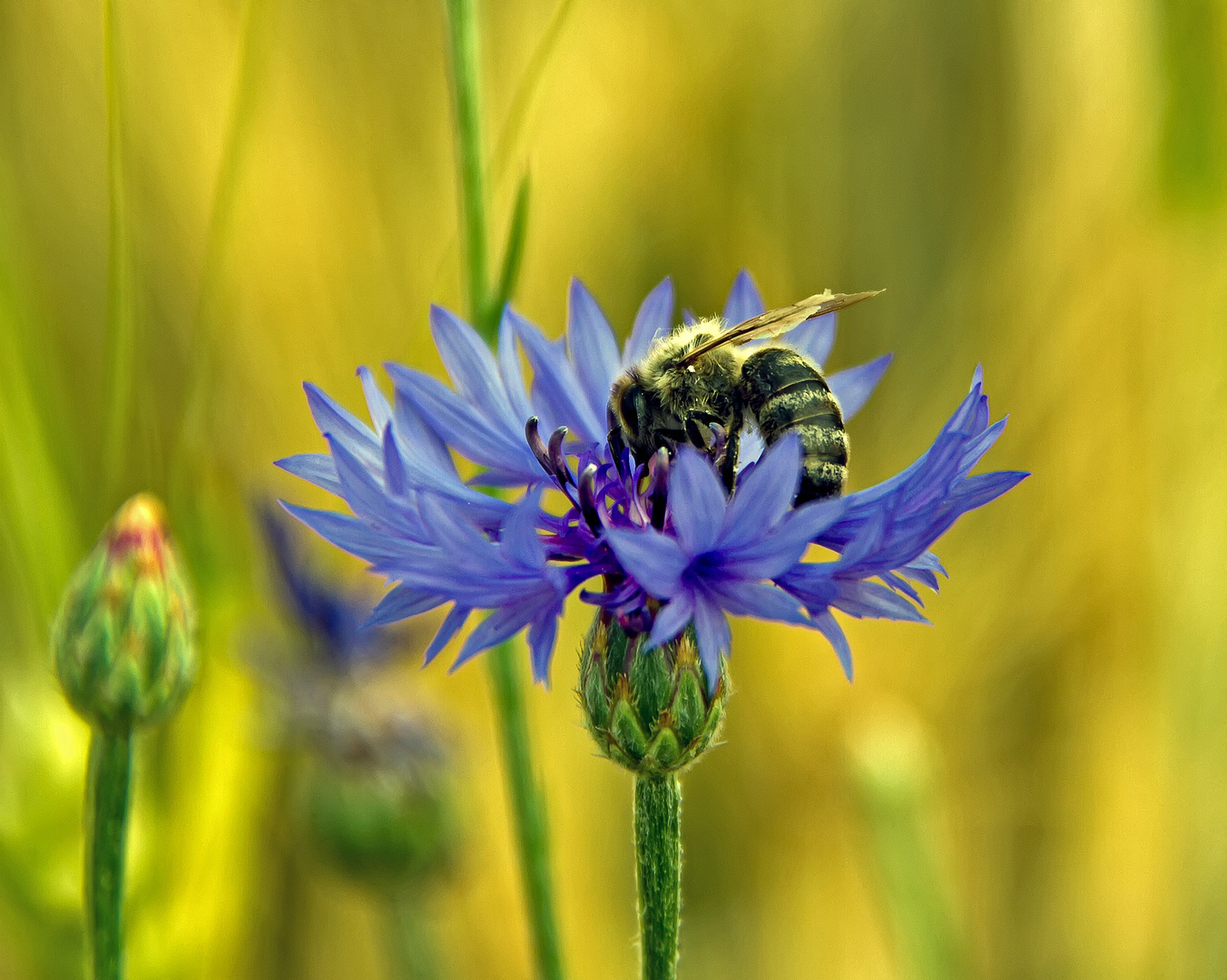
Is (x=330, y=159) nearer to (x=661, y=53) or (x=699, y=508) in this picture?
(x=661, y=53)

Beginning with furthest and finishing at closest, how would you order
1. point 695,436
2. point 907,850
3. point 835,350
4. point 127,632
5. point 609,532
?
point 835,350, point 907,850, point 695,436, point 127,632, point 609,532

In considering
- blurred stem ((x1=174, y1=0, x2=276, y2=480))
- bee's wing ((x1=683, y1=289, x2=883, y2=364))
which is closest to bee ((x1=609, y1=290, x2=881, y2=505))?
bee's wing ((x1=683, y1=289, x2=883, y2=364))

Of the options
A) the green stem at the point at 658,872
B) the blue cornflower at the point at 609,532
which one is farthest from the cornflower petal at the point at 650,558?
the green stem at the point at 658,872

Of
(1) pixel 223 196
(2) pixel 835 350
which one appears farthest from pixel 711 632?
(2) pixel 835 350

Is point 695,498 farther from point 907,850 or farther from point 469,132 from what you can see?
point 907,850

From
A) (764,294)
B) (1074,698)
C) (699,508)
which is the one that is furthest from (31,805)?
(1074,698)

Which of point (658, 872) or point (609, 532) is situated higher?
point (609, 532)
